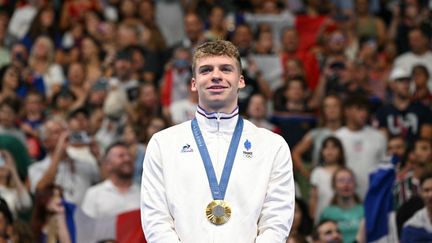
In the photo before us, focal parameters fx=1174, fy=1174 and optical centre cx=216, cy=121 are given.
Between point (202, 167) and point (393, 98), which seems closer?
point (202, 167)

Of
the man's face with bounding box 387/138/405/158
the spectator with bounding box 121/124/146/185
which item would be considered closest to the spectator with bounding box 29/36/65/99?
the spectator with bounding box 121/124/146/185

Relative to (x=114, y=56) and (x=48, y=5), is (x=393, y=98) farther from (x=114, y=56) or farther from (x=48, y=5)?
(x=48, y=5)

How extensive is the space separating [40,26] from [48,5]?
555 millimetres

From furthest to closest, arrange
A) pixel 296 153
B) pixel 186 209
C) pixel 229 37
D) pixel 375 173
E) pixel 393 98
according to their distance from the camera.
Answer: pixel 229 37 → pixel 393 98 → pixel 296 153 → pixel 375 173 → pixel 186 209

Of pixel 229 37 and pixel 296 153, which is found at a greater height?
pixel 229 37

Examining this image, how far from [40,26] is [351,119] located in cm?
557

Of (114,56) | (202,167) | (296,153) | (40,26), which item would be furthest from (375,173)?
(40,26)

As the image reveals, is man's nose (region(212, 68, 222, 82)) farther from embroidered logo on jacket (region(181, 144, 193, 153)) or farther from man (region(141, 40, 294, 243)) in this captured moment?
embroidered logo on jacket (region(181, 144, 193, 153))

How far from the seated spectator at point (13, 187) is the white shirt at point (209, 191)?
535 cm

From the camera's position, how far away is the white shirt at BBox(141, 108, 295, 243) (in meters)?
7.05

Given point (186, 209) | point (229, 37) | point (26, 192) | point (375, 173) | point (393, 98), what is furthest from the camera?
point (229, 37)

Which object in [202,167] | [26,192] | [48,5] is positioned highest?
[48,5]

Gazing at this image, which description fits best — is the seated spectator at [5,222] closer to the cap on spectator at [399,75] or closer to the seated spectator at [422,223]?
the seated spectator at [422,223]

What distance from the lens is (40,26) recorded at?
691 inches
